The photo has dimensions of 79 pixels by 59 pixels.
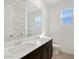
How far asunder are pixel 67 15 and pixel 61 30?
0.83 metres

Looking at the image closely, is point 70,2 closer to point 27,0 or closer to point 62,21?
point 62,21

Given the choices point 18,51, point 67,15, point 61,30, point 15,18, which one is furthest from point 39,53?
point 67,15

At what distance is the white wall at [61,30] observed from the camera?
407cm

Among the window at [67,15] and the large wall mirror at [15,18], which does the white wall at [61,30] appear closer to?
the window at [67,15]

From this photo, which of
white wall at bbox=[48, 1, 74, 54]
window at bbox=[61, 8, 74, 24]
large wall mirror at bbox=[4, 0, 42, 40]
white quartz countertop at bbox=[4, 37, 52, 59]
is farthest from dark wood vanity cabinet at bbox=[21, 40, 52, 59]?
window at bbox=[61, 8, 74, 24]

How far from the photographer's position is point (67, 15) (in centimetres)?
432

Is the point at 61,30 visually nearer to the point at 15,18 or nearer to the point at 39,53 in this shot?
the point at 39,53

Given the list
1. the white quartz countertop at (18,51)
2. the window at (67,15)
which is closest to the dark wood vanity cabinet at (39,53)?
the white quartz countertop at (18,51)

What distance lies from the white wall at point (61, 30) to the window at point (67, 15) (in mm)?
164

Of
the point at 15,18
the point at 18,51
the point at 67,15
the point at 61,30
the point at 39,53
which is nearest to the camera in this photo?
the point at 18,51

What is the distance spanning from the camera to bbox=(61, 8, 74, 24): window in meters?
4.13

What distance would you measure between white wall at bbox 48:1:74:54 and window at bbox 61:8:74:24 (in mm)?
164

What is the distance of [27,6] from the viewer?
274 cm
